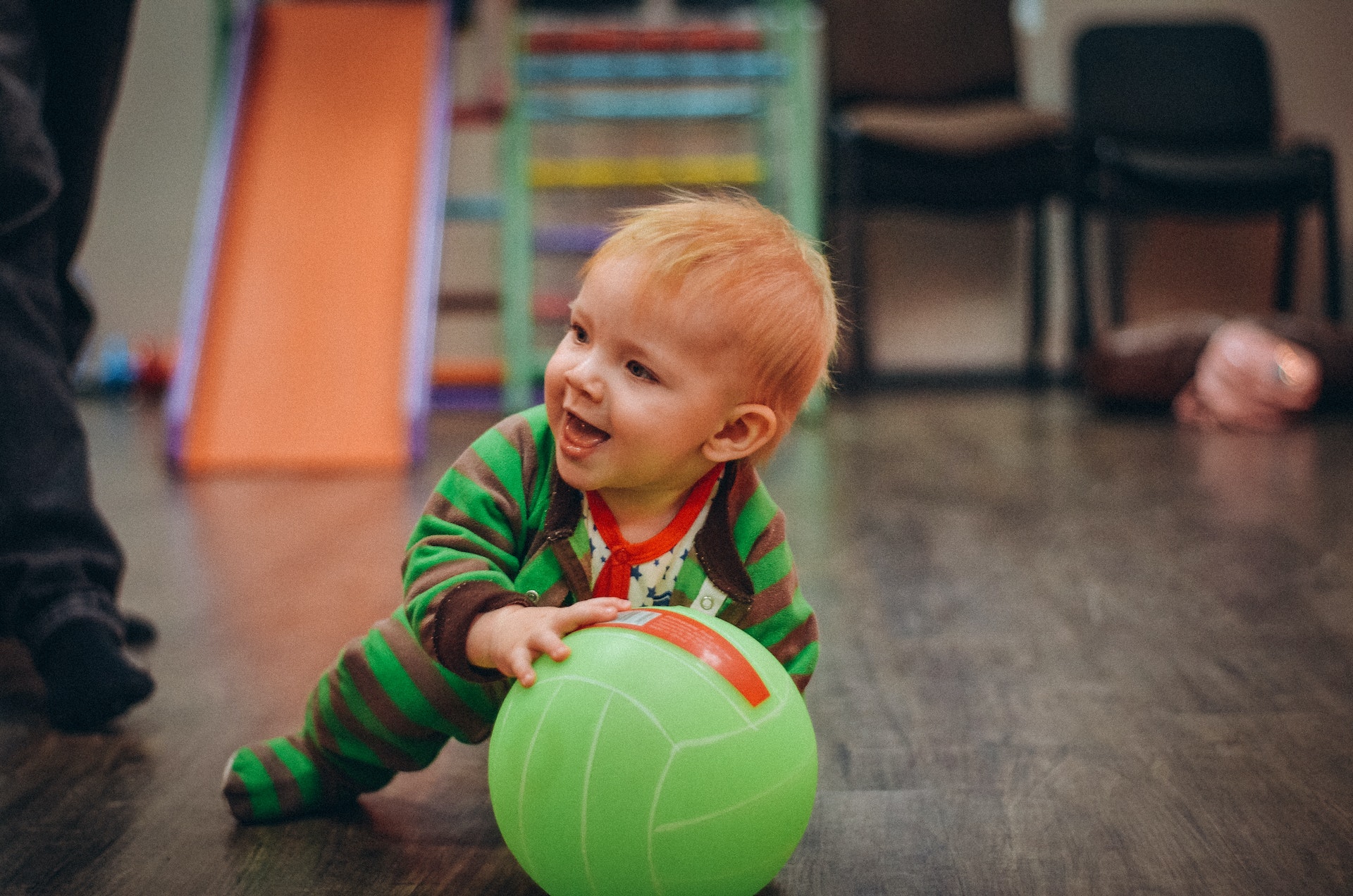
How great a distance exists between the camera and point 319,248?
2902 mm

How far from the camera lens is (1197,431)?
9.21 ft

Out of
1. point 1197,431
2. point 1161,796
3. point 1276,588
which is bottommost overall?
point 1197,431

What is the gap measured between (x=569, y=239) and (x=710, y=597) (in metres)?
2.69

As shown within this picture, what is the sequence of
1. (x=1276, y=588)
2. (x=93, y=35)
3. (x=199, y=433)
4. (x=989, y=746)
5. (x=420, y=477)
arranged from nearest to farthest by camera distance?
1. (x=989, y=746)
2. (x=93, y=35)
3. (x=1276, y=588)
4. (x=420, y=477)
5. (x=199, y=433)

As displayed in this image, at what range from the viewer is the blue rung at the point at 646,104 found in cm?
346

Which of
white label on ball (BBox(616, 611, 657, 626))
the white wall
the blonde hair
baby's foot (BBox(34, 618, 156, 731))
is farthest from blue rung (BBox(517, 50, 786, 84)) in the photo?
white label on ball (BBox(616, 611, 657, 626))

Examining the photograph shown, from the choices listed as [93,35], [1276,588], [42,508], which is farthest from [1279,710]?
[93,35]

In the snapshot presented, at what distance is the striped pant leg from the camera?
81 cm

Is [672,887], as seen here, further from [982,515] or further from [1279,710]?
[982,515]

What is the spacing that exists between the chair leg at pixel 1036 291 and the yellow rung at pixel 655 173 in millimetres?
955

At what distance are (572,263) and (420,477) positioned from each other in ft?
5.61

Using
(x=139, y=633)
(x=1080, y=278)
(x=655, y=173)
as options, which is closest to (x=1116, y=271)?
(x=1080, y=278)

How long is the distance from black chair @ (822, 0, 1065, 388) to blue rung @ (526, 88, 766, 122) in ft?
0.99

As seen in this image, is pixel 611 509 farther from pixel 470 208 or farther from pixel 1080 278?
pixel 1080 278
